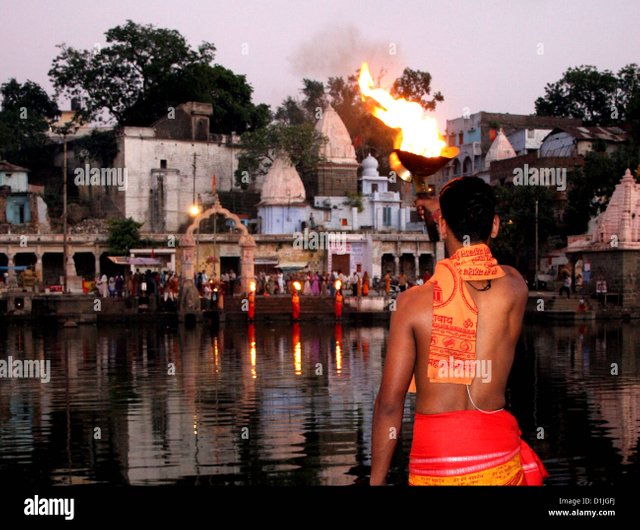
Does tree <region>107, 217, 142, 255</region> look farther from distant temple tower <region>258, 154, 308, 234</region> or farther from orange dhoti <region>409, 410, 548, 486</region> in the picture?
orange dhoti <region>409, 410, 548, 486</region>

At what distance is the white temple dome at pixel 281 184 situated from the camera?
189 ft

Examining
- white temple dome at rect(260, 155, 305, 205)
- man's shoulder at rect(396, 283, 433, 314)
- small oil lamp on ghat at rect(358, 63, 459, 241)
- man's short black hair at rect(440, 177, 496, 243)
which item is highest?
white temple dome at rect(260, 155, 305, 205)

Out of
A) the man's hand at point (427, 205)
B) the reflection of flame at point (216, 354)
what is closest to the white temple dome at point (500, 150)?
the reflection of flame at point (216, 354)

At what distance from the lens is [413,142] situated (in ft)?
18.5

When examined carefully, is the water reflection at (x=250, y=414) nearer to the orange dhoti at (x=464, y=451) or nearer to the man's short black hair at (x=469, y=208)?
the orange dhoti at (x=464, y=451)

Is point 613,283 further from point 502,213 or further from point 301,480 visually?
point 301,480

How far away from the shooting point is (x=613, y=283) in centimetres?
4344

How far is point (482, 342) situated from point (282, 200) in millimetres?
53602

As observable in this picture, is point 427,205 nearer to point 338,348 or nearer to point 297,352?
point 297,352

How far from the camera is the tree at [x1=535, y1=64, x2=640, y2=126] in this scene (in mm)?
72562

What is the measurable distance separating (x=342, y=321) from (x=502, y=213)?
56.0 feet

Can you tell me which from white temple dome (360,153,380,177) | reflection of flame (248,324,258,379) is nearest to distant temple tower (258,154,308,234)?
white temple dome (360,153,380,177)

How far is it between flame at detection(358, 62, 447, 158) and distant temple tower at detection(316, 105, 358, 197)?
55.5 metres

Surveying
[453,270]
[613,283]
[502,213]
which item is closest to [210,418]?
[453,270]
